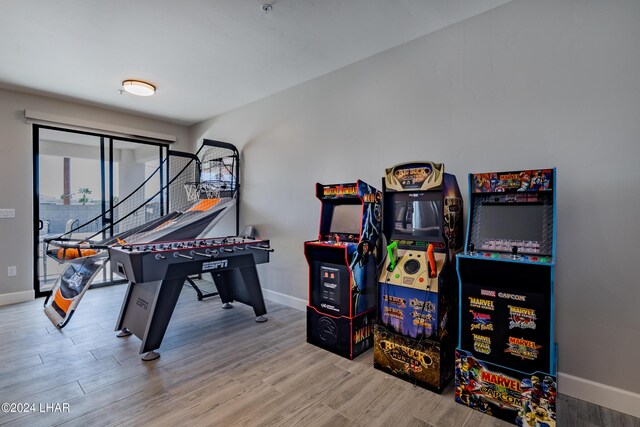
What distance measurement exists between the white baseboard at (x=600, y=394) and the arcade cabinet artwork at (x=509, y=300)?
48cm

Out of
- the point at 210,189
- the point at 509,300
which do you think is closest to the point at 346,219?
the point at 509,300

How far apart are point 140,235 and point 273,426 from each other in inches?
125

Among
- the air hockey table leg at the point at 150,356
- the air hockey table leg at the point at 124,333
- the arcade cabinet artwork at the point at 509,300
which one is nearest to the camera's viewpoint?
the arcade cabinet artwork at the point at 509,300

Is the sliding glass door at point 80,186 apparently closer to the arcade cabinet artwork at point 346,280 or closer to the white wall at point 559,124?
the arcade cabinet artwork at point 346,280

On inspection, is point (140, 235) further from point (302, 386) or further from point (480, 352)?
point (480, 352)

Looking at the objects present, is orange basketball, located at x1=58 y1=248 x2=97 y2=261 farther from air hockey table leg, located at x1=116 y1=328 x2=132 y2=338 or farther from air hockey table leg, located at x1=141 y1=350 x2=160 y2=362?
air hockey table leg, located at x1=141 y1=350 x2=160 y2=362

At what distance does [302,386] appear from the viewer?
2.15 meters

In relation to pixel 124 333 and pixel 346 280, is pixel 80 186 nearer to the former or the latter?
pixel 124 333

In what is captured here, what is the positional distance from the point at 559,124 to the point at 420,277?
1.41 metres

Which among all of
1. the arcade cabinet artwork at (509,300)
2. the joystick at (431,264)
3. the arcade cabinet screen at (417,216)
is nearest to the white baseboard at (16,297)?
the arcade cabinet screen at (417,216)

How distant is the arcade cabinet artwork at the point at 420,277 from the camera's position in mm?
2104

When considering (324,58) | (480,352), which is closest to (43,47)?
(324,58)

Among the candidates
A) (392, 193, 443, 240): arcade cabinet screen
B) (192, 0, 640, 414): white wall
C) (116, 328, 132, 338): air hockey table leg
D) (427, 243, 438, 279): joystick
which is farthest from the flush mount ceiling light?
(427, 243, 438, 279): joystick

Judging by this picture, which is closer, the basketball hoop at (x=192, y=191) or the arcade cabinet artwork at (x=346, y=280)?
the arcade cabinet artwork at (x=346, y=280)
